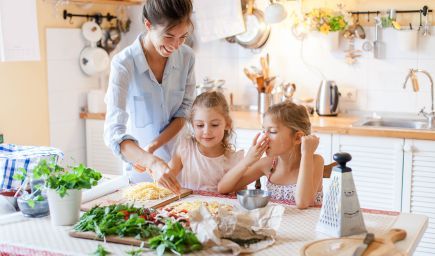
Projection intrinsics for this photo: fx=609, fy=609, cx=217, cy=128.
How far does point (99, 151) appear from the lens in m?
3.89

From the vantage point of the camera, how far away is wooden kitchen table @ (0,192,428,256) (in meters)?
1.55

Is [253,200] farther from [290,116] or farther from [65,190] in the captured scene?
[65,190]

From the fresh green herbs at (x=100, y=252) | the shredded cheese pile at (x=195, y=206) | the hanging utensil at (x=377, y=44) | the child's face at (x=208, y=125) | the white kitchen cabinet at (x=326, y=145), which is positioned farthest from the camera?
the hanging utensil at (x=377, y=44)

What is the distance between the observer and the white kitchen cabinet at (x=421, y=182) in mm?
3070

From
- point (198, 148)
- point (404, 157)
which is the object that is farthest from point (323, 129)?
point (198, 148)

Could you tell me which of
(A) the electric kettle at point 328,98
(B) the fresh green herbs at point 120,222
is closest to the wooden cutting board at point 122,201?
(B) the fresh green herbs at point 120,222

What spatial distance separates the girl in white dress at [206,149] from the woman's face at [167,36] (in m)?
0.27

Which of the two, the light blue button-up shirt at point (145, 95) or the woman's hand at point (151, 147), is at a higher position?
the light blue button-up shirt at point (145, 95)

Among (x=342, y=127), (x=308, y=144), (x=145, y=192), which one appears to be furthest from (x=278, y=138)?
(x=342, y=127)

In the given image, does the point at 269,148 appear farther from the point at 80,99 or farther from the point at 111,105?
the point at 80,99

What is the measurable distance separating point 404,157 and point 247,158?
1.30 metres

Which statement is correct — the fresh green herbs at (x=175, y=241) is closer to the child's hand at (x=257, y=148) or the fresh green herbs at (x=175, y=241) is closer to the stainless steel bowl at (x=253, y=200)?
the stainless steel bowl at (x=253, y=200)

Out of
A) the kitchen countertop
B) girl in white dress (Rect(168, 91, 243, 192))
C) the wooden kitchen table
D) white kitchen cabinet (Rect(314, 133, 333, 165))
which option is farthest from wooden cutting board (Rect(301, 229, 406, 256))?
white kitchen cabinet (Rect(314, 133, 333, 165))

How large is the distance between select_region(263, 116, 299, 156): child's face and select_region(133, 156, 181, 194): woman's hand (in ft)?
1.23
